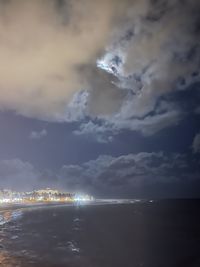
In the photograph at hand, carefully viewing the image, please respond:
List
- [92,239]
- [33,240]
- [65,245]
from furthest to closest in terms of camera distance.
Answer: [92,239] → [33,240] → [65,245]

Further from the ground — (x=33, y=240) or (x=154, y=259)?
(x=33, y=240)

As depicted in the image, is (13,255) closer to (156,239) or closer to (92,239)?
(92,239)

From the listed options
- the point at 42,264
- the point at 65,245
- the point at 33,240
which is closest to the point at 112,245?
the point at 65,245

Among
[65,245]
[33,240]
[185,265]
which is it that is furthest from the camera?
[33,240]

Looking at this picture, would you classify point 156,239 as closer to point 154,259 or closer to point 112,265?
point 154,259

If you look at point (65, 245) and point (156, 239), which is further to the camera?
point (156, 239)

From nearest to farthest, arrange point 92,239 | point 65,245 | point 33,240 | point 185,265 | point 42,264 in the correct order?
point 42,264 < point 185,265 < point 65,245 < point 33,240 < point 92,239

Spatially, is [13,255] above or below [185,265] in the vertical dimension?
above

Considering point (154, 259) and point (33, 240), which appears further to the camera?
point (33, 240)

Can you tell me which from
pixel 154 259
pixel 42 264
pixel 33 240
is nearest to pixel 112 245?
pixel 154 259
